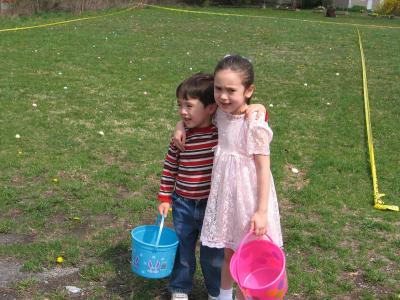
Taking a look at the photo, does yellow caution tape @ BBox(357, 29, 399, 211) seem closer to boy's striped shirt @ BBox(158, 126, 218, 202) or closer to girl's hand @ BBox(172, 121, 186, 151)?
boy's striped shirt @ BBox(158, 126, 218, 202)

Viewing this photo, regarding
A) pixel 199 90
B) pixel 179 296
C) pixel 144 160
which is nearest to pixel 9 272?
pixel 179 296

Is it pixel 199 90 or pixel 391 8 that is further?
pixel 391 8

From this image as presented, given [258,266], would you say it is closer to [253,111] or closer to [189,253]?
[189,253]

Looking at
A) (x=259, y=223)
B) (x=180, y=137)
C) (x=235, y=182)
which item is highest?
(x=180, y=137)

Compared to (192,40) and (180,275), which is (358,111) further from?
(192,40)

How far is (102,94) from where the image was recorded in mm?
8453

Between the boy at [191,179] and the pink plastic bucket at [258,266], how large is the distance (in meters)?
0.26

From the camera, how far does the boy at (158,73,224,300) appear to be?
113 inches

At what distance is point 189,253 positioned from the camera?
3.15 metres

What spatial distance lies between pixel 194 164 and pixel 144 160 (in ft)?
9.11

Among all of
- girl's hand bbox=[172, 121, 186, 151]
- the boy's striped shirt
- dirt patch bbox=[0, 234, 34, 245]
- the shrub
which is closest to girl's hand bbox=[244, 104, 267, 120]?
the boy's striped shirt

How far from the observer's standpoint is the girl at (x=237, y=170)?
2695 mm

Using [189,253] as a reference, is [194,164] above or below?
above

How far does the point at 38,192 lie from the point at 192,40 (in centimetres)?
1108
